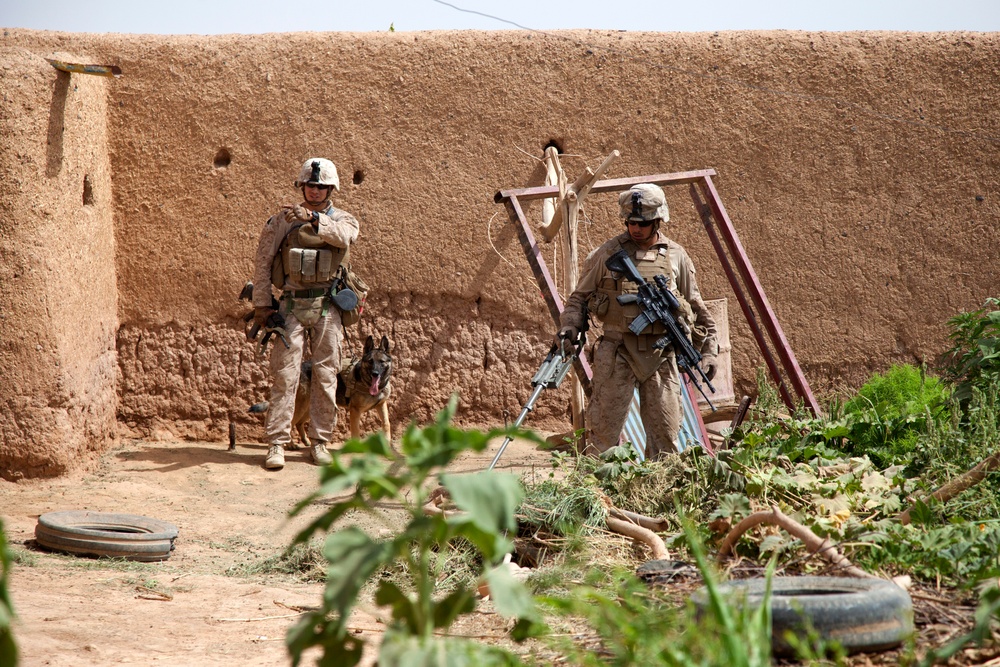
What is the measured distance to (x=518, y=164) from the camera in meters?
7.55

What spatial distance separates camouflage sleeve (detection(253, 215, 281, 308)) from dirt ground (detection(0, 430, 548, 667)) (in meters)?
1.10

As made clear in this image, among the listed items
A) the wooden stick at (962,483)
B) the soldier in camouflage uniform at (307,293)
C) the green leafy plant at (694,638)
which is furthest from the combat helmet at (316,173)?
the green leafy plant at (694,638)

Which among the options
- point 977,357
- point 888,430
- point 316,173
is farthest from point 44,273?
point 977,357

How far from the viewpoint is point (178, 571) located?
15.6 feet

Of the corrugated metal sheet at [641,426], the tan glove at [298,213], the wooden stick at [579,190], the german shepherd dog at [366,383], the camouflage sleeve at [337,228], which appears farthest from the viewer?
the german shepherd dog at [366,383]

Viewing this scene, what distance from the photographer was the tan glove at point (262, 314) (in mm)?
7043

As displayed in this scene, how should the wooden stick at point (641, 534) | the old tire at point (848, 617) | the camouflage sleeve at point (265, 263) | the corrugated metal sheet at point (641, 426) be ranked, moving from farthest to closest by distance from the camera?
the camouflage sleeve at point (265, 263), the corrugated metal sheet at point (641, 426), the wooden stick at point (641, 534), the old tire at point (848, 617)

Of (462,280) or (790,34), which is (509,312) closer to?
(462,280)

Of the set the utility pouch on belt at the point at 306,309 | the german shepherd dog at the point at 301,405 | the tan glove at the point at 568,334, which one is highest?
the tan glove at the point at 568,334

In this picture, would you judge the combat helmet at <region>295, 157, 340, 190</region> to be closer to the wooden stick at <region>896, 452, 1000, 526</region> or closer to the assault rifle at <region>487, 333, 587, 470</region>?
the assault rifle at <region>487, 333, 587, 470</region>

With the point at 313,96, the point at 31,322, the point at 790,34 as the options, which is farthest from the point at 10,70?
the point at 790,34

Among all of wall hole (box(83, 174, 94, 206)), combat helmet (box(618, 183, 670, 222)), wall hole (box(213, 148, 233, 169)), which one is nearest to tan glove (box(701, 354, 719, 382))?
combat helmet (box(618, 183, 670, 222))

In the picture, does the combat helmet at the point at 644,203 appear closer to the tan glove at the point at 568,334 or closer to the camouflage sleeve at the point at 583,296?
Result: the camouflage sleeve at the point at 583,296

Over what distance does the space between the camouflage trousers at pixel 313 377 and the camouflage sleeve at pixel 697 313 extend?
241 cm
